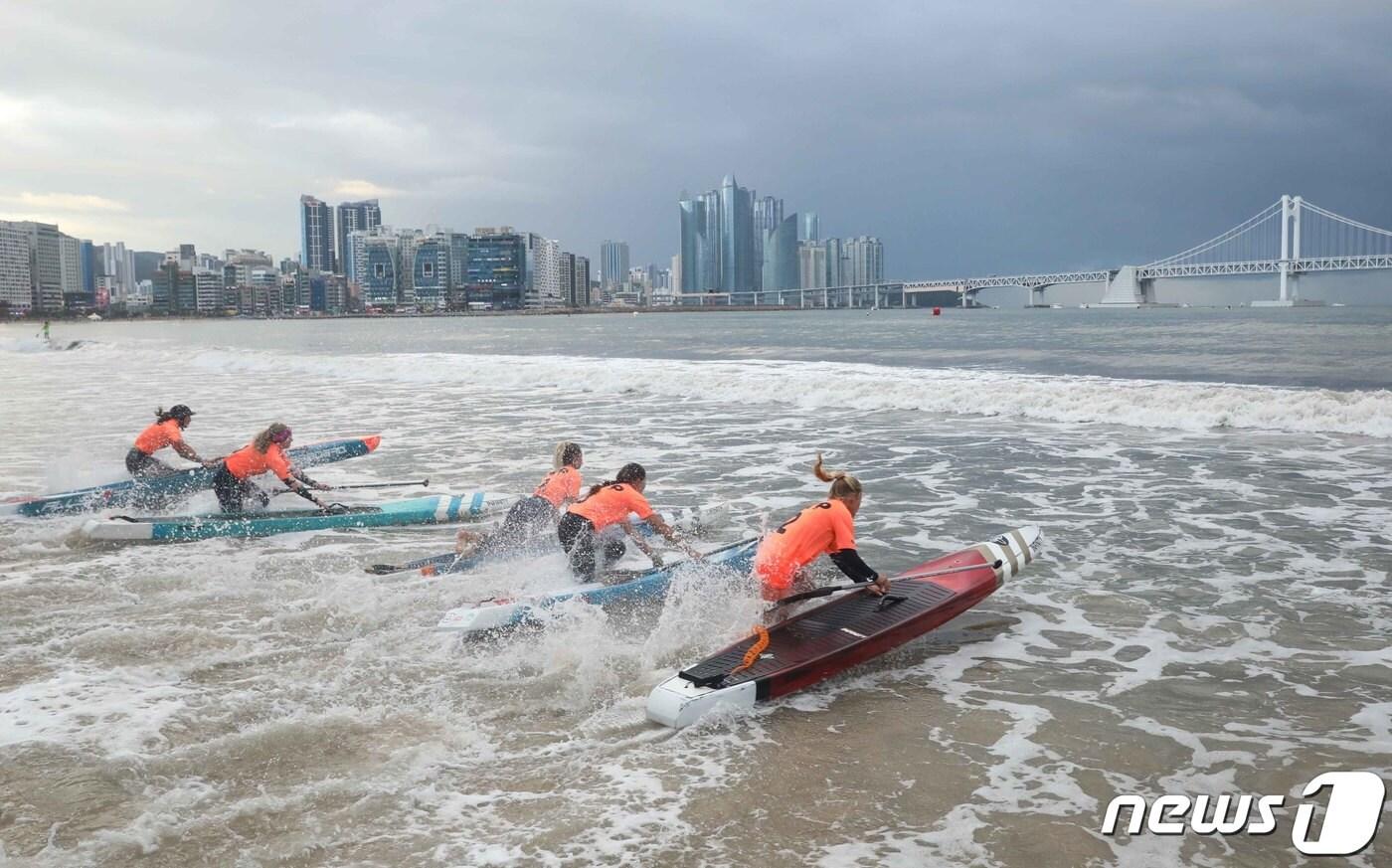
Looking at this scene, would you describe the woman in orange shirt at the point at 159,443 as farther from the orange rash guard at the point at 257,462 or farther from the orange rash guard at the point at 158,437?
the orange rash guard at the point at 257,462

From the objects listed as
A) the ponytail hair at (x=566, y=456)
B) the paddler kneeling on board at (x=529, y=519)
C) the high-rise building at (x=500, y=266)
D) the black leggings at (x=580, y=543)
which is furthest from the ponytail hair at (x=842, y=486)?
the high-rise building at (x=500, y=266)

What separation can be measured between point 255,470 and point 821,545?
6859mm

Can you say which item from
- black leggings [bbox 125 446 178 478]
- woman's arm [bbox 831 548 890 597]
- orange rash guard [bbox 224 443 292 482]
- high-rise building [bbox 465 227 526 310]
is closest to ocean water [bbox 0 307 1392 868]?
woman's arm [bbox 831 548 890 597]

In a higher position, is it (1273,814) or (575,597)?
(575,597)

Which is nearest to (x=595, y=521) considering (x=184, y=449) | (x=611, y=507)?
(x=611, y=507)

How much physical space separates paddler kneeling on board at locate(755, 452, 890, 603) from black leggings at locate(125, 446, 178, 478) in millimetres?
8329

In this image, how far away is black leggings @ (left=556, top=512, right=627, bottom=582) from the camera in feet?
25.6

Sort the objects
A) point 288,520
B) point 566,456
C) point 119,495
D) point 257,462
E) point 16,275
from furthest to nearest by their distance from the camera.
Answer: point 16,275 → point 119,495 → point 257,462 → point 288,520 → point 566,456

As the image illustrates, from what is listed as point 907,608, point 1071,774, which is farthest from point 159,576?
point 1071,774

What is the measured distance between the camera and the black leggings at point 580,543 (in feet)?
25.6

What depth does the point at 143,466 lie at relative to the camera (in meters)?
11.8

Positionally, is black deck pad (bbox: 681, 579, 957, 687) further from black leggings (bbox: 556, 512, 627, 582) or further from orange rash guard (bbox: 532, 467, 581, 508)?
orange rash guard (bbox: 532, 467, 581, 508)

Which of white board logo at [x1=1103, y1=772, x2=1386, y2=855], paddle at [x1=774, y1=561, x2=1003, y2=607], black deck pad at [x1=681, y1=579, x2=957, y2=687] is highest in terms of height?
paddle at [x1=774, y1=561, x2=1003, y2=607]

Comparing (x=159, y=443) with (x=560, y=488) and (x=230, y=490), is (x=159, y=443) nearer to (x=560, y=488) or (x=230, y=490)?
(x=230, y=490)
